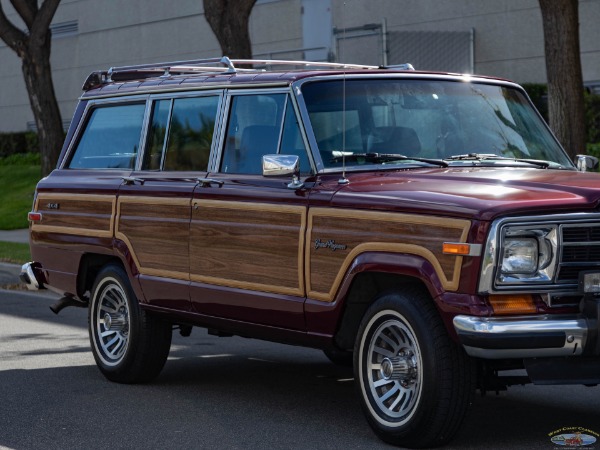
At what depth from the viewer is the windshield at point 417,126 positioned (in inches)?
309

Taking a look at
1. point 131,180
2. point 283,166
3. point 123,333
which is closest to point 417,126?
point 283,166

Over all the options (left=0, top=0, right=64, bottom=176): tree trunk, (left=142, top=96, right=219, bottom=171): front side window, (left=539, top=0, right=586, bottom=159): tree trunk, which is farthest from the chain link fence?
(left=142, top=96, right=219, bottom=171): front side window

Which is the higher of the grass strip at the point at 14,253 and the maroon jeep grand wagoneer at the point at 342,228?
the maroon jeep grand wagoneer at the point at 342,228

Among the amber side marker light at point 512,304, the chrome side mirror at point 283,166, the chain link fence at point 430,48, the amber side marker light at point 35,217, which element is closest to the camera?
the amber side marker light at point 512,304

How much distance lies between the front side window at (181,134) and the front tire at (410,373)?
2210 mm

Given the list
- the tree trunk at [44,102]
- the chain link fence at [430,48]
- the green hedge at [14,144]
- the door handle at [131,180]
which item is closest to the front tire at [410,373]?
the door handle at [131,180]

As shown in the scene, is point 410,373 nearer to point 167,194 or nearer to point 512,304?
point 512,304

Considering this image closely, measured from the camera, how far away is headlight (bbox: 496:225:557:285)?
6457 mm

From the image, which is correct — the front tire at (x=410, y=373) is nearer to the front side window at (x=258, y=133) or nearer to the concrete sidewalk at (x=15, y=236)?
the front side window at (x=258, y=133)

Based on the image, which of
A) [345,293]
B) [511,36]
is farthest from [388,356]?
[511,36]

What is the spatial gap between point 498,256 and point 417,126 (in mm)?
1798

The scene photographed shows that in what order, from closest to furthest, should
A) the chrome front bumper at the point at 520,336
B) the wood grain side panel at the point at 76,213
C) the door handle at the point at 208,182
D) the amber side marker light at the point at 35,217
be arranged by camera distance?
the chrome front bumper at the point at 520,336, the door handle at the point at 208,182, the wood grain side panel at the point at 76,213, the amber side marker light at the point at 35,217

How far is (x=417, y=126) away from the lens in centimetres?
802

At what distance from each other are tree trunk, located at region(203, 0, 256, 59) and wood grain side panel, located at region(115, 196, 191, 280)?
10.2 meters
